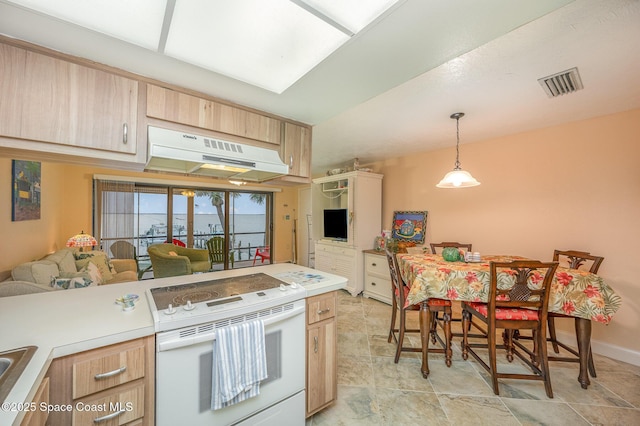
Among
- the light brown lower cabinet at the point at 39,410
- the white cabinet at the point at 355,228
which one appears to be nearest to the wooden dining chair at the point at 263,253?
the white cabinet at the point at 355,228

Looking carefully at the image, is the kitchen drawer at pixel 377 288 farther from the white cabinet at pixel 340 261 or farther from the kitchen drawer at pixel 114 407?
the kitchen drawer at pixel 114 407

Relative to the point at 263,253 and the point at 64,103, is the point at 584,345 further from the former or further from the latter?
the point at 263,253

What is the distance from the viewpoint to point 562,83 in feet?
5.99

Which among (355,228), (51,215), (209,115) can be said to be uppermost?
(209,115)

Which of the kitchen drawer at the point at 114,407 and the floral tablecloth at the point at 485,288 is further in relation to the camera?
the floral tablecloth at the point at 485,288

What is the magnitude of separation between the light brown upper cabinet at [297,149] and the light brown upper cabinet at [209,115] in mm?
88

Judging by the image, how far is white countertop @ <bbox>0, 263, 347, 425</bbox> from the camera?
76 centimetres

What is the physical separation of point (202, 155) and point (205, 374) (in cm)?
110

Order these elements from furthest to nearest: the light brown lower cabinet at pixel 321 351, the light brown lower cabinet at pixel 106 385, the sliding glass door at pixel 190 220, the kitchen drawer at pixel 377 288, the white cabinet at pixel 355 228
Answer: the sliding glass door at pixel 190 220, the white cabinet at pixel 355 228, the kitchen drawer at pixel 377 288, the light brown lower cabinet at pixel 321 351, the light brown lower cabinet at pixel 106 385

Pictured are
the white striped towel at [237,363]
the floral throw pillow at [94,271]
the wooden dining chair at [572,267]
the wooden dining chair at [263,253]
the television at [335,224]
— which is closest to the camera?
the white striped towel at [237,363]

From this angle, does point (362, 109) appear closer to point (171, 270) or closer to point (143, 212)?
point (171, 270)

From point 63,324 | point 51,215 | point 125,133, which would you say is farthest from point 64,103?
point 51,215

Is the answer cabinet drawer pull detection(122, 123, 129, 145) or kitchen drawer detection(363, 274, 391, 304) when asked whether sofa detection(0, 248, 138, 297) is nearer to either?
cabinet drawer pull detection(122, 123, 129, 145)

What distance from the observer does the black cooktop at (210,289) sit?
1324 mm
